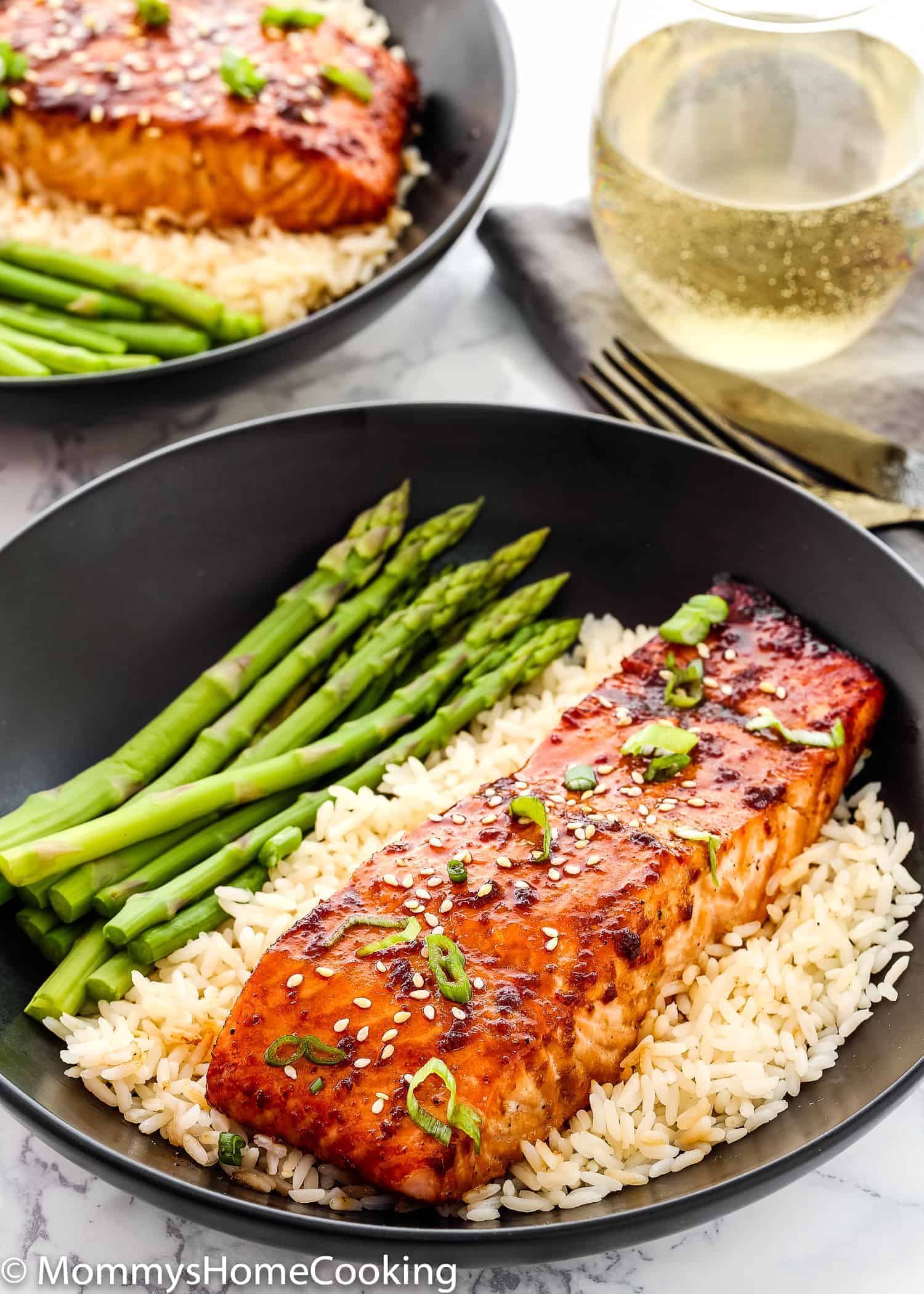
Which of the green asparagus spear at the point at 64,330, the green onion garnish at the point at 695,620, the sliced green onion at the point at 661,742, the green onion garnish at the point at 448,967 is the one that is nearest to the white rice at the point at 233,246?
the green asparagus spear at the point at 64,330

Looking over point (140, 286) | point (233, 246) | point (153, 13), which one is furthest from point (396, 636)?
point (153, 13)

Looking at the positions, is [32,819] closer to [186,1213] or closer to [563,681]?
[186,1213]

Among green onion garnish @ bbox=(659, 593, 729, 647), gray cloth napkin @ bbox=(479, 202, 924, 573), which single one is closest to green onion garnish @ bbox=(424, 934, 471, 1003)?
green onion garnish @ bbox=(659, 593, 729, 647)

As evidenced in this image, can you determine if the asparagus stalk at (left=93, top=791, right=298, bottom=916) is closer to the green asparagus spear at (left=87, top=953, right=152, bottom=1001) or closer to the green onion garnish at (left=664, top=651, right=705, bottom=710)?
the green asparagus spear at (left=87, top=953, right=152, bottom=1001)

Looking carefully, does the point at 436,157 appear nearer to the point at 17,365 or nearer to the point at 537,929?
the point at 17,365

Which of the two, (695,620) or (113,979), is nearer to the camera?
(113,979)

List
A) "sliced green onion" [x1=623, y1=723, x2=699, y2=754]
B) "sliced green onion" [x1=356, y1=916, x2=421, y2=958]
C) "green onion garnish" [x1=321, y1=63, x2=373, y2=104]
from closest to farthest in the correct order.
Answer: "sliced green onion" [x1=356, y1=916, x2=421, y2=958]
"sliced green onion" [x1=623, y1=723, x2=699, y2=754]
"green onion garnish" [x1=321, y1=63, x2=373, y2=104]
